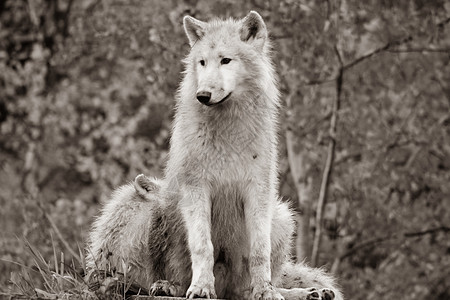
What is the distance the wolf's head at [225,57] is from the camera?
6.32 m

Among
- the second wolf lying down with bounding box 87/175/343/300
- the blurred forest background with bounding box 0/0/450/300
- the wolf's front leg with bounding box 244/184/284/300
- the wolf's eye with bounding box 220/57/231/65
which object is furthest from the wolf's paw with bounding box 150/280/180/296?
the blurred forest background with bounding box 0/0/450/300

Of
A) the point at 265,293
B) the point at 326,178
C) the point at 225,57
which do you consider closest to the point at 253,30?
the point at 225,57

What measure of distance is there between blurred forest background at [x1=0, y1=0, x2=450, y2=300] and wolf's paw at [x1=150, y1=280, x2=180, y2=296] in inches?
219

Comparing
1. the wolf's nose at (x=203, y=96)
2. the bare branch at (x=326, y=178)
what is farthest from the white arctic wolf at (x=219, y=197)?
the bare branch at (x=326, y=178)

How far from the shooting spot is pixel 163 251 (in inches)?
273

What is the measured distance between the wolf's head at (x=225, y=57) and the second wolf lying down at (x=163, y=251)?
112 centimetres

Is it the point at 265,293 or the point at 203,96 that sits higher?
the point at 203,96

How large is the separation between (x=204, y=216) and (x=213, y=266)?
1.62 ft

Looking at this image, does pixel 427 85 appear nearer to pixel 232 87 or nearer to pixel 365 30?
pixel 365 30

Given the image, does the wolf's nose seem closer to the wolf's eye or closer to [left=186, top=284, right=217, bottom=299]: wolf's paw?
the wolf's eye

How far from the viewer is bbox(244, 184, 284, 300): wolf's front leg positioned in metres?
6.32

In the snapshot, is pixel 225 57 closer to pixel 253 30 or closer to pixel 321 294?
pixel 253 30

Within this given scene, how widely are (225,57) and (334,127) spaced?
6.06m

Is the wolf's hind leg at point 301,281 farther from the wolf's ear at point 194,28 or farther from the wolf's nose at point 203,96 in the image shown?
the wolf's ear at point 194,28
